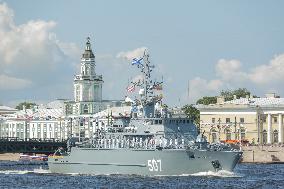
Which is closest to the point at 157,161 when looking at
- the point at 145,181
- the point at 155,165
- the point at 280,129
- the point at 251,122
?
the point at 155,165

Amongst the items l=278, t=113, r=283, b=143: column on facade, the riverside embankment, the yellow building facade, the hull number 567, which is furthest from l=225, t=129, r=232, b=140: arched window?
the hull number 567

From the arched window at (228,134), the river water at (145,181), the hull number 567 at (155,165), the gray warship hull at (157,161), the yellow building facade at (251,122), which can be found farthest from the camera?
the arched window at (228,134)

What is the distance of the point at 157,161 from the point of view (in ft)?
336

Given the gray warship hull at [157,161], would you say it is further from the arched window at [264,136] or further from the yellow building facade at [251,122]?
the arched window at [264,136]

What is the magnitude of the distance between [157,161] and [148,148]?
5.19 ft

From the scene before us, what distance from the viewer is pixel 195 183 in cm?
9569

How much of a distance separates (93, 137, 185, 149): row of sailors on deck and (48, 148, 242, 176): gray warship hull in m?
0.87

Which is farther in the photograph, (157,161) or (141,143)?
(141,143)

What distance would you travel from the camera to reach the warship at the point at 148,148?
336 ft

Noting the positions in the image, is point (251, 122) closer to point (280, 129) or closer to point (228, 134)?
point (228, 134)

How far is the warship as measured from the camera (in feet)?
336

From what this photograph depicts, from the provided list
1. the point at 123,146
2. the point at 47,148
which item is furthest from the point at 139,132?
the point at 47,148

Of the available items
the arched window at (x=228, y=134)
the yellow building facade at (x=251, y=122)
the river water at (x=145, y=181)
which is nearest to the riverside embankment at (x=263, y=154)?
the yellow building facade at (x=251, y=122)

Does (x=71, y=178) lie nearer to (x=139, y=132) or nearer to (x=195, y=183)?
(x=139, y=132)
